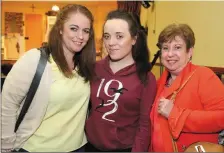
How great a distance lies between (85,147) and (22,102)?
0.48 m

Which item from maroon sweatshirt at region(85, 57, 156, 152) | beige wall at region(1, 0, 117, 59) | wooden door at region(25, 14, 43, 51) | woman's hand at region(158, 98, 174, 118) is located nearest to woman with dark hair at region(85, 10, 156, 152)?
maroon sweatshirt at region(85, 57, 156, 152)

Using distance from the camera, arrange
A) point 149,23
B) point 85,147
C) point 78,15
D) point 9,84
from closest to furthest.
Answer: point 9,84, point 78,15, point 85,147, point 149,23

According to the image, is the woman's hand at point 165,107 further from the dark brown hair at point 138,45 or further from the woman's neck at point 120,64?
the woman's neck at point 120,64

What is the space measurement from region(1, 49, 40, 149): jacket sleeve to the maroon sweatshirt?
38 centimetres

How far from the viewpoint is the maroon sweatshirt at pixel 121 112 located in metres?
1.49

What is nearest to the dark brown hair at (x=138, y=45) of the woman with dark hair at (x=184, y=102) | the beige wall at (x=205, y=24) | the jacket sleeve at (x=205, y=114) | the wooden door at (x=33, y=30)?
the woman with dark hair at (x=184, y=102)

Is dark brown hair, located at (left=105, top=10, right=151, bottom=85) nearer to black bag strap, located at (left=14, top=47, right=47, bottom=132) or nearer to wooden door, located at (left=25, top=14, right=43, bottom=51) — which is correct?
black bag strap, located at (left=14, top=47, right=47, bottom=132)

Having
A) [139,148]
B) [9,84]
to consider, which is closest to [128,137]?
[139,148]

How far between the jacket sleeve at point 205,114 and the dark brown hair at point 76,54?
526 millimetres

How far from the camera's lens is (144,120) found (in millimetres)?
1519

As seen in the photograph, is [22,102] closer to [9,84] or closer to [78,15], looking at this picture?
[9,84]

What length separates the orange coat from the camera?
4.33 feet

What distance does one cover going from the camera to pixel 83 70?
1.56 m

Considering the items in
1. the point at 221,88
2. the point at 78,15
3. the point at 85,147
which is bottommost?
the point at 85,147
